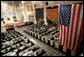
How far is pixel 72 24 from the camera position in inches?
188

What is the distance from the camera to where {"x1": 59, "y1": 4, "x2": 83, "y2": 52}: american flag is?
4.44 m

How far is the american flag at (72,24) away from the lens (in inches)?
175

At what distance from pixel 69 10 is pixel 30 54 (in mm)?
4444

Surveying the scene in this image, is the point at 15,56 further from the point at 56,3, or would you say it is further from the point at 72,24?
the point at 56,3

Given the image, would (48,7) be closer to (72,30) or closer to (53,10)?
(53,10)

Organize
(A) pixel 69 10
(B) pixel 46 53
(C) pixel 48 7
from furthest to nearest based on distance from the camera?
(C) pixel 48 7 → (B) pixel 46 53 → (A) pixel 69 10

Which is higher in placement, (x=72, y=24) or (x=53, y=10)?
(x=53, y=10)

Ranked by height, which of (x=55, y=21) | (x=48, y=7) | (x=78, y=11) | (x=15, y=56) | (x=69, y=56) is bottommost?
(x=69, y=56)

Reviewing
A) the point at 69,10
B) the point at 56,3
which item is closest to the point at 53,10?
the point at 56,3

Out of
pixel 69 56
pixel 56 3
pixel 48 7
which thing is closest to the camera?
pixel 69 56

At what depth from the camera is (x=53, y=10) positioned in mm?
11680

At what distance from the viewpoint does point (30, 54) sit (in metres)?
5.61

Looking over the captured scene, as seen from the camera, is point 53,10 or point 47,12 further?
point 47,12

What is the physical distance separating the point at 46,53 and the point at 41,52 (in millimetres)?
546
